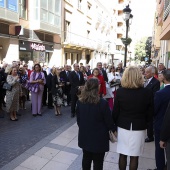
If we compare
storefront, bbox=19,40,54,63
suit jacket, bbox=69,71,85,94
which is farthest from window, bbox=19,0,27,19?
suit jacket, bbox=69,71,85,94

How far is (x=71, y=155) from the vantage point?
4.71 metres

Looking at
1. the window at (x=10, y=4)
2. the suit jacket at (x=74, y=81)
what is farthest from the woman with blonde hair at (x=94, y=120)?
the window at (x=10, y=4)

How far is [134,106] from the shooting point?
3082 mm

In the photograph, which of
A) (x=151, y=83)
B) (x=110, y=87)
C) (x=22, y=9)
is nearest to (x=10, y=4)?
(x=22, y=9)

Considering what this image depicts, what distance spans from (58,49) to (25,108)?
14407mm

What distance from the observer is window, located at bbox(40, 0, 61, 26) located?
18737 millimetres

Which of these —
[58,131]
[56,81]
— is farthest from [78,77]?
[58,131]

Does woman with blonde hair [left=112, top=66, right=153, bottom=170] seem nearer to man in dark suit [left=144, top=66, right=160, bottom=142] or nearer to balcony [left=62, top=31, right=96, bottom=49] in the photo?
man in dark suit [left=144, top=66, right=160, bottom=142]

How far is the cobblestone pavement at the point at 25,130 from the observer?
16.1ft

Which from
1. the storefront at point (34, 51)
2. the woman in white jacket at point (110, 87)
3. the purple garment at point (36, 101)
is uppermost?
the storefront at point (34, 51)

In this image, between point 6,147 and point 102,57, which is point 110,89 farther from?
point 102,57

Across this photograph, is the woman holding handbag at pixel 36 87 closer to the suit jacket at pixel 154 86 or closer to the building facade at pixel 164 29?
the suit jacket at pixel 154 86

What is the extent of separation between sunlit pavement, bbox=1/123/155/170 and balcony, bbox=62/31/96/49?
61.7 ft

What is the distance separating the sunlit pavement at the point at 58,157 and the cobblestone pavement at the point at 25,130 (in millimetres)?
224
